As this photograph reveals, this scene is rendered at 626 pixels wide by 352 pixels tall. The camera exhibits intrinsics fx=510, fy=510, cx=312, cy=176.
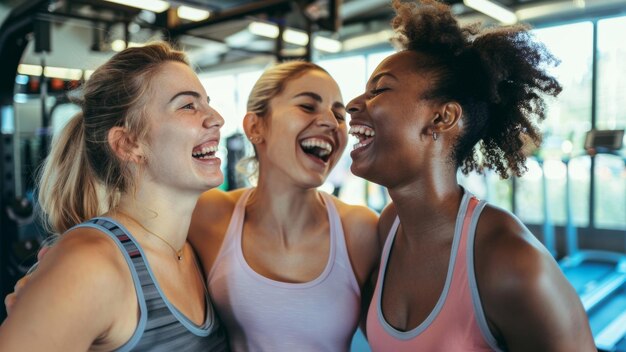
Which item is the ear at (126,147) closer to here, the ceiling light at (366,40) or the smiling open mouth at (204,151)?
the smiling open mouth at (204,151)

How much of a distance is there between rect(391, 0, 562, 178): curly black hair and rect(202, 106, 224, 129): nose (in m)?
0.62

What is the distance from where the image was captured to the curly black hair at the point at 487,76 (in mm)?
1430

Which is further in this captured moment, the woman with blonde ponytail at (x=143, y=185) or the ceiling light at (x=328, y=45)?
the ceiling light at (x=328, y=45)

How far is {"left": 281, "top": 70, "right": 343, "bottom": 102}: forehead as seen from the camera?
6.31ft

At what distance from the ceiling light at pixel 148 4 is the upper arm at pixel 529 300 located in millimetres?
3996

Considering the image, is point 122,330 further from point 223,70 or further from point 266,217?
point 223,70

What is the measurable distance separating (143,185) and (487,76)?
1.02m

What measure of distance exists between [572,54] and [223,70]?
691 centimetres

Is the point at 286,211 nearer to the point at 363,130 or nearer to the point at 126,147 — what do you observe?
the point at 363,130

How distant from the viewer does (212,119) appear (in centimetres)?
152

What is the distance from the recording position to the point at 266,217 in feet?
6.15

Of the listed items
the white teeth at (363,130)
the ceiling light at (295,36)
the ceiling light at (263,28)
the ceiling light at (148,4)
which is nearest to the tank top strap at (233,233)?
the white teeth at (363,130)

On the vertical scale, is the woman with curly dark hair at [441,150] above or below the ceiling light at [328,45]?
below

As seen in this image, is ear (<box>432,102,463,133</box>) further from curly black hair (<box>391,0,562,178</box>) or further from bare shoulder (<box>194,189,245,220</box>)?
bare shoulder (<box>194,189,245,220</box>)
